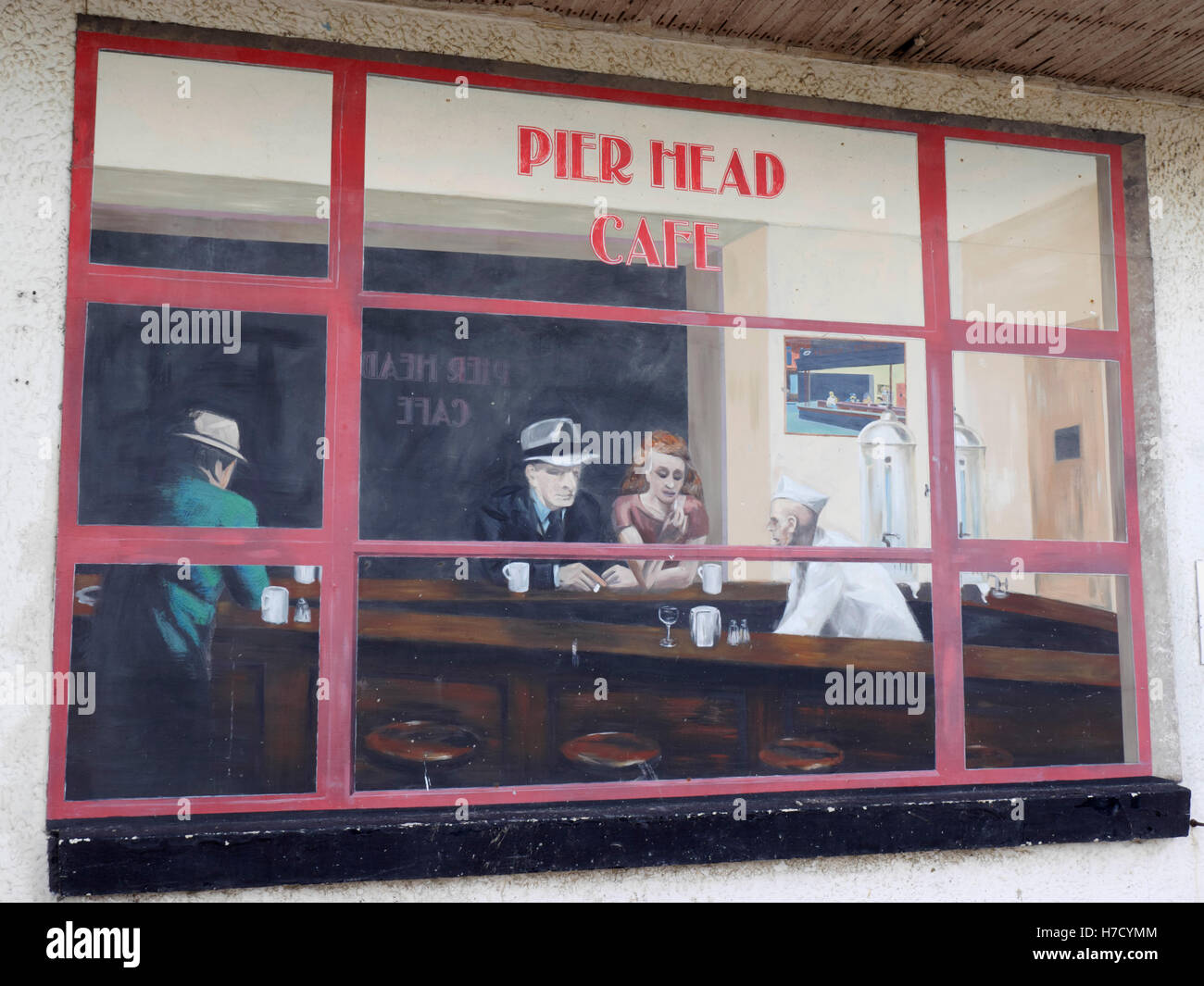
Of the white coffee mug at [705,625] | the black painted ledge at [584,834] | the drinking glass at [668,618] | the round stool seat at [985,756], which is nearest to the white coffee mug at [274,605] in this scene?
the black painted ledge at [584,834]

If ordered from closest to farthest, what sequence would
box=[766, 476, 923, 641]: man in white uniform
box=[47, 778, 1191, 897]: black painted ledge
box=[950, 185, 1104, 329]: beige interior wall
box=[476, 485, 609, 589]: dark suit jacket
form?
1. box=[47, 778, 1191, 897]: black painted ledge
2. box=[476, 485, 609, 589]: dark suit jacket
3. box=[766, 476, 923, 641]: man in white uniform
4. box=[950, 185, 1104, 329]: beige interior wall

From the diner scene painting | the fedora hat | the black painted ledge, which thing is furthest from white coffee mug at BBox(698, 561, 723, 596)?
the fedora hat

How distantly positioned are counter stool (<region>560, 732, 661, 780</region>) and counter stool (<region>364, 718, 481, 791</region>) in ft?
1.17

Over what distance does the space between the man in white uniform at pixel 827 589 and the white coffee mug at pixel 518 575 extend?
93 centimetres

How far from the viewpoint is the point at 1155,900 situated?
13.0 ft

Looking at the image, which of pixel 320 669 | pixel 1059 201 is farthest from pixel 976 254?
pixel 320 669

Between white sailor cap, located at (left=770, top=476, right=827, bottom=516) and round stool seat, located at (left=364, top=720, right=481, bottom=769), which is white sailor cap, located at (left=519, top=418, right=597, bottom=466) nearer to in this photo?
white sailor cap, located at (left=770, top=476, right=827, bottom=516)

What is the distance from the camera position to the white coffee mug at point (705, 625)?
371 cm

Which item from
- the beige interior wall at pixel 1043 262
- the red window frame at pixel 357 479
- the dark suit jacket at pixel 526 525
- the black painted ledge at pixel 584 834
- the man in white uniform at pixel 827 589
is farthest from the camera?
the beige interior wall at pixel 1043 262

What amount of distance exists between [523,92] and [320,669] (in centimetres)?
220

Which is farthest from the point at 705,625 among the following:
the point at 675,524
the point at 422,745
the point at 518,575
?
the point at 422,745

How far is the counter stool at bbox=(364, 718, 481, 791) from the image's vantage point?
3451 mm

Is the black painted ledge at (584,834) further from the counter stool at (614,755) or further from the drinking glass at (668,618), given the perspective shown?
the drinking glass at (668,618)

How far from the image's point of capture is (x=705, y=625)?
372 cm
